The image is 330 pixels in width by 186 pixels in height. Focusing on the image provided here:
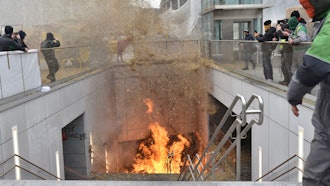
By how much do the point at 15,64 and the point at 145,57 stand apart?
13.4m

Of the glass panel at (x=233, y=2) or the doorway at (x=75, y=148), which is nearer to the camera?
the doorway at (x=75, y=148)

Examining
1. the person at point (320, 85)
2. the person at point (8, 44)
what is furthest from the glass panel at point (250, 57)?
the person at point (8, 44)

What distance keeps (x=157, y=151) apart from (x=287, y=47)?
55.8 ft

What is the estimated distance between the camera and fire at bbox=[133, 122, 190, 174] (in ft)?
74.6

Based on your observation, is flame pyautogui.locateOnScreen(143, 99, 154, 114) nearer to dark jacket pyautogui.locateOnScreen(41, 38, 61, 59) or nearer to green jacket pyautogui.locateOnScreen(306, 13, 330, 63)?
dark jacket pyautogui.locateOnScreen(41, 38, 61, 59)

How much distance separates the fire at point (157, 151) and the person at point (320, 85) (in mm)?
20463

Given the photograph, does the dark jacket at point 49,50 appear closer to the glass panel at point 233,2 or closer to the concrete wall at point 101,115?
the concrete wall at point 101,115

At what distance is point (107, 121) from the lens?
66.0ft

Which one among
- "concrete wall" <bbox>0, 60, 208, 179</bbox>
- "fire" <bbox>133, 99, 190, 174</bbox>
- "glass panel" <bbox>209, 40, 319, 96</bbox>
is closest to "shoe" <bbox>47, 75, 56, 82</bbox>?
"concrete wall" <bbox>0, 60, 208, 179</bbox>

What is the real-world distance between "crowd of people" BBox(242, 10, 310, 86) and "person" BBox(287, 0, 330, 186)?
16.5 ft

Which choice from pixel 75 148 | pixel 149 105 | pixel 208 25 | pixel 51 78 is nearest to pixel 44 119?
pixel 51 78

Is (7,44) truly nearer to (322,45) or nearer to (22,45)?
(22,45)

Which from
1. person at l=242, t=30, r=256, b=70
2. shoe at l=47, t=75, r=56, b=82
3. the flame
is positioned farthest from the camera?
the flame

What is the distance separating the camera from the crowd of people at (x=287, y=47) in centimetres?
750
